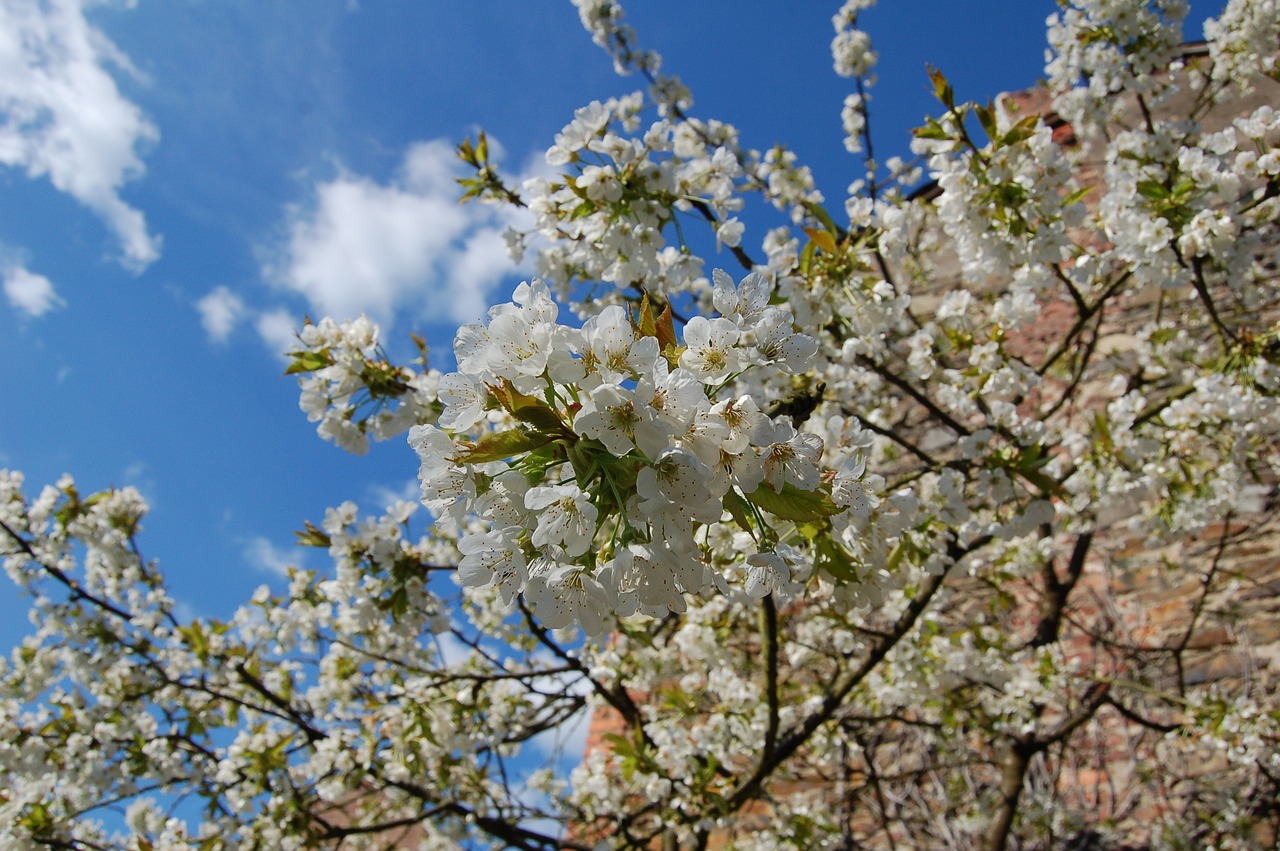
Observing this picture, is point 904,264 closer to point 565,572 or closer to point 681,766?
point 681,766

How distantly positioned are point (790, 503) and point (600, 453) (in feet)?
0.97

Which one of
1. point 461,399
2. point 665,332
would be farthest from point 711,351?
point 461,399

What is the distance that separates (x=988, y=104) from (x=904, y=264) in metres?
3.19

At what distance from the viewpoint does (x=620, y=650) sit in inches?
147

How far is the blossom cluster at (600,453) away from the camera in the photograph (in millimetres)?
985

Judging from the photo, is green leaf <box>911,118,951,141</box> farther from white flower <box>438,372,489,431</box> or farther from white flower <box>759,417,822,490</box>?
white flower <box>438,372,489,431</box>

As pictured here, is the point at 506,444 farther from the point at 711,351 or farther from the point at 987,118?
the point at 987,118

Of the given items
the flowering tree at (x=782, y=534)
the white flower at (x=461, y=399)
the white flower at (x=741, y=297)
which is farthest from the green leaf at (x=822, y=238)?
the white flower at (x=461, y=399)

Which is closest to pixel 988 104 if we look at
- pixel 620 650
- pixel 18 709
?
pixel 620 650

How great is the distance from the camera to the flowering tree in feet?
3.55

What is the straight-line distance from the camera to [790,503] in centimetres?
111

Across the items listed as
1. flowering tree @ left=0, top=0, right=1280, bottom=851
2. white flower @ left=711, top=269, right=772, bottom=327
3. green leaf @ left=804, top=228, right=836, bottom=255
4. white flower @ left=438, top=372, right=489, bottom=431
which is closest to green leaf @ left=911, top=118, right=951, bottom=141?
flowering tree @ left=0, top=0, right=1280, bottom=851

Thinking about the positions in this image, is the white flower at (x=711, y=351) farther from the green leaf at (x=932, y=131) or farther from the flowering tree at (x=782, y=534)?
the green leaf at (x=932, y=131)

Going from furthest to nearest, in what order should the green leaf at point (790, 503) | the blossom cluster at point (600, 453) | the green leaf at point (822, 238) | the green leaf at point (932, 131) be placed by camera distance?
1. the green leaf at point (932, 131)
2. the green leaf at point (822, 238)
3. the green leaf at point (790, 503)
4. the blossom cluster at point (600, 453)
